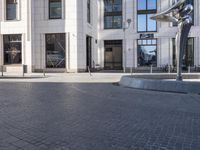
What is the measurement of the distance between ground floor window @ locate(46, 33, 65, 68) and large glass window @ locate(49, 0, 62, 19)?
2.16 meters

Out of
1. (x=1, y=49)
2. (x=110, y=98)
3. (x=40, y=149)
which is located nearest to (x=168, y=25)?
(x=1, y=49)

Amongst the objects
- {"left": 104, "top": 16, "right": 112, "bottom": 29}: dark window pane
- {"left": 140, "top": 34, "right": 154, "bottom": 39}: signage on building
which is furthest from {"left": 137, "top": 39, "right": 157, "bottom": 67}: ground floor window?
{"left": 104, "top": 16, "right": 112, "bottom": 29}: dark window pane

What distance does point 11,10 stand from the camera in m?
32.4

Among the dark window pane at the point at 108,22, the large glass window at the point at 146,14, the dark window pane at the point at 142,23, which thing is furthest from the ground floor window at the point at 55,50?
the large glass window at the point at 146,14

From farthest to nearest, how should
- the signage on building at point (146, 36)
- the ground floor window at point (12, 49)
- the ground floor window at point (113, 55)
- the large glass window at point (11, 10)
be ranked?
the ground floor window at point (113, 55)
the signage on building at point (146, 36)
the large glass window at point (11, 10)
the ground floor window at point (12, 49)

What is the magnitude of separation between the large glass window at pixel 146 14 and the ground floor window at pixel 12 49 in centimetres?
1586

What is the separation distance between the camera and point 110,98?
1116 cm

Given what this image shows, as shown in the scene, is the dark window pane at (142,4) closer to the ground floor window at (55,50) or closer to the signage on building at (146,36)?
the signage on building at (146,36)

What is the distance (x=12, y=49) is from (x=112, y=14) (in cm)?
1477

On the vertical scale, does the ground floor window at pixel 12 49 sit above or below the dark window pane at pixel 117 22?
below

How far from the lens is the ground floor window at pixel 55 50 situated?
1242 inches

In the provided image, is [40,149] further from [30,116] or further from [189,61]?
[189,61]

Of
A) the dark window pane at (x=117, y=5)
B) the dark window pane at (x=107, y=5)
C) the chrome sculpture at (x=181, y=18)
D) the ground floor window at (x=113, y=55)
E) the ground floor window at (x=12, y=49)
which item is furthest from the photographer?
the dark window pane at (x=107, y=5)

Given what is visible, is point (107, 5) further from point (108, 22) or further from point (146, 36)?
point (146, 36)
